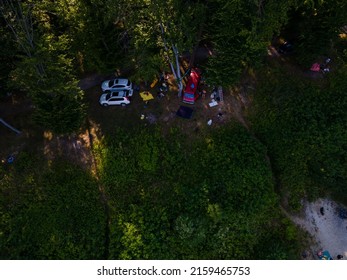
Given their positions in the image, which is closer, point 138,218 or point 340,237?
point 138,218

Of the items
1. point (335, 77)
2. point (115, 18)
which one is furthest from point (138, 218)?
point (335, 77)

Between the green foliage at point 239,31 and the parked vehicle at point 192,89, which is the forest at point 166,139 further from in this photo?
the parked vehicle at point 192,89

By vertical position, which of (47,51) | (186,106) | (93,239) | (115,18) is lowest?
(93,239)

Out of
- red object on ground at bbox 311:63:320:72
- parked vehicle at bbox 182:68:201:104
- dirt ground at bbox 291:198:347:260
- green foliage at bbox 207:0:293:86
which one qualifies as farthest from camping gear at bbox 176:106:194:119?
dirt ground at bbox 291:198:347:260

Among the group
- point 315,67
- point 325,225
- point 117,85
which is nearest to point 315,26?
point 315,67

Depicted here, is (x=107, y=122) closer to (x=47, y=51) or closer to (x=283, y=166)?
(x=47, y=51)
